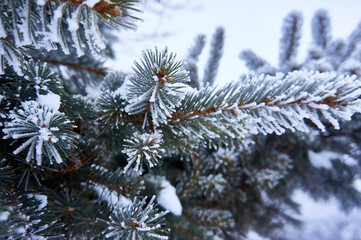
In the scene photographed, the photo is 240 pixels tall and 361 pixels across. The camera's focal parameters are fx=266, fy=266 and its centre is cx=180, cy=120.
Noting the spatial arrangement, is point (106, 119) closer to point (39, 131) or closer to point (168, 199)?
point (39, 131)

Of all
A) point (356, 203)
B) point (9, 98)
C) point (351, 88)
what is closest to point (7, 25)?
point (9, 98)

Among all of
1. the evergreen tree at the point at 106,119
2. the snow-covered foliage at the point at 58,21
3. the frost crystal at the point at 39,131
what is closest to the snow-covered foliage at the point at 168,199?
the evergreen tree at the point at 106,119

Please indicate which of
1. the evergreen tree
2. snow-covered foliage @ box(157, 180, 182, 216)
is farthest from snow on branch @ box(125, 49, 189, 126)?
snow-covered foliage @ box(157, 180, 182, 216)

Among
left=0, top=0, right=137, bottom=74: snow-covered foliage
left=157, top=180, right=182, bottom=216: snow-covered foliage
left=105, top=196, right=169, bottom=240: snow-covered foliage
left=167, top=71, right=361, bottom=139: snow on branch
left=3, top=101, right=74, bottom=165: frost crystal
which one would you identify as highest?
left=0, top=0, right=137, bottom=74: snow-covered foliage

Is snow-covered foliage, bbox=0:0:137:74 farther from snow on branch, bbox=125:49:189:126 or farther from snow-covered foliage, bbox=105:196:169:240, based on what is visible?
snow-covered foliage, bbox=105:196:169:240

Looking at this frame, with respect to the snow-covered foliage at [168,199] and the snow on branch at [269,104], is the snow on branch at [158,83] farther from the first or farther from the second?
the snow-covered foliage at [168,199]

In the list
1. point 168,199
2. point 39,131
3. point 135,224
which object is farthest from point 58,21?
point 168,199
